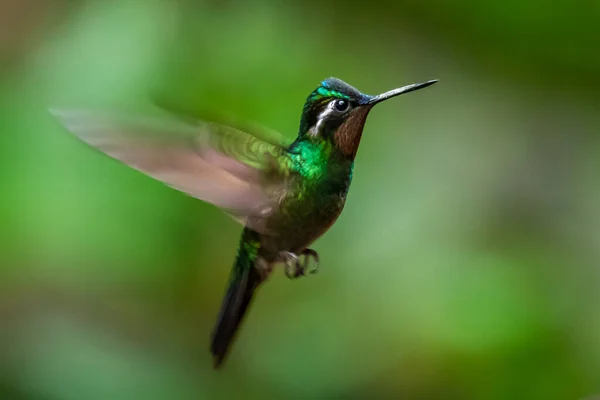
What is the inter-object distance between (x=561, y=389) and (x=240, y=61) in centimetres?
84

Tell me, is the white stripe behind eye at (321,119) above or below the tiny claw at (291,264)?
above

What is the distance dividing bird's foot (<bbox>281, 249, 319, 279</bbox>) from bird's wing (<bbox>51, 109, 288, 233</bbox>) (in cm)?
7

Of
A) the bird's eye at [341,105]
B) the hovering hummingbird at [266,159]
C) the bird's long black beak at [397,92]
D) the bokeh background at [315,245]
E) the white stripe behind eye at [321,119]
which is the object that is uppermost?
the bird's long black beak at [397,92]

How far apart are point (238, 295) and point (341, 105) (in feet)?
0.87

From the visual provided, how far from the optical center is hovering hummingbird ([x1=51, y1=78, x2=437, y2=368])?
1.68 feet

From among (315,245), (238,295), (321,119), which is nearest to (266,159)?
(321,119)

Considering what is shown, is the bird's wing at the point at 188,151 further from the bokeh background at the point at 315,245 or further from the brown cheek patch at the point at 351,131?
the bokeh background at the point at 315,245

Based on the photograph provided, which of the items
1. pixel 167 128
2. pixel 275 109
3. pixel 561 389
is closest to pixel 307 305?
pixel 275 109

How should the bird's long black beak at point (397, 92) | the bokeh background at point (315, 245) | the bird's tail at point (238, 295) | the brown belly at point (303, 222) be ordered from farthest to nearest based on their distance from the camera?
the bokeh background at point (315, 245) → the bird's tail at point (238, 295) → the brown belly at point (303, 222) → the bird's long black beak at point (397, 92)

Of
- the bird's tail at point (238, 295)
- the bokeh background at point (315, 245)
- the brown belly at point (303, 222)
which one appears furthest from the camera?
the bokeh background at point (315, 245)

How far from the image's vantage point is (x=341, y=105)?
556 millimetres

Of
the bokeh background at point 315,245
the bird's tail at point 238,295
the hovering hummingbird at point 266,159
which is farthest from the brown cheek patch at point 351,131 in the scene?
the bokeh background at point 315,245

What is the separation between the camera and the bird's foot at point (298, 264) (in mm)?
602

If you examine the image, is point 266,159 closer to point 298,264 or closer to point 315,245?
point 298,264
